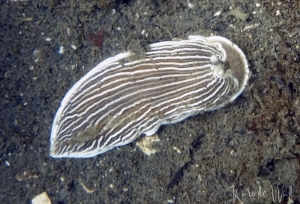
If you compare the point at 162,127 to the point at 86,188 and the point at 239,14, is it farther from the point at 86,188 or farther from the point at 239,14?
the point at 239,14

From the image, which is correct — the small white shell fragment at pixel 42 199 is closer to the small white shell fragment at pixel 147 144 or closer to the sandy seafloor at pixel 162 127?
the sandy seafloor at pixel 162 127

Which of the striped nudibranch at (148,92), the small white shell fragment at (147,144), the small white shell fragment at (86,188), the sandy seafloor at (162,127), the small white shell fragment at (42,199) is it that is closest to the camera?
the striped nudibranch at (148,92)

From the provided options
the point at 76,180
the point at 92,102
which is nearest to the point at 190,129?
the point at 92,102

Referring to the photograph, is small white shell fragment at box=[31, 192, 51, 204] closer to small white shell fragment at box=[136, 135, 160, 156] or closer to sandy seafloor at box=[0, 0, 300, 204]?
sandy seafloor at box=[0, 0, 300, 204]

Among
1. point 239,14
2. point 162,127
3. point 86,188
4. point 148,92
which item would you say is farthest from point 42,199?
point 239,14

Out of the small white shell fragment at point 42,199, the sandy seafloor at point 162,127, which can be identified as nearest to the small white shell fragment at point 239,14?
the sandy seafloor at point 162,127

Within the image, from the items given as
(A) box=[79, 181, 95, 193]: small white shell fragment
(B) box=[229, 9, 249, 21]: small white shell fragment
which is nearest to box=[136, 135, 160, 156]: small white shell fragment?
(A) box=[79, 181, 95, 193]: small white shell fragment
